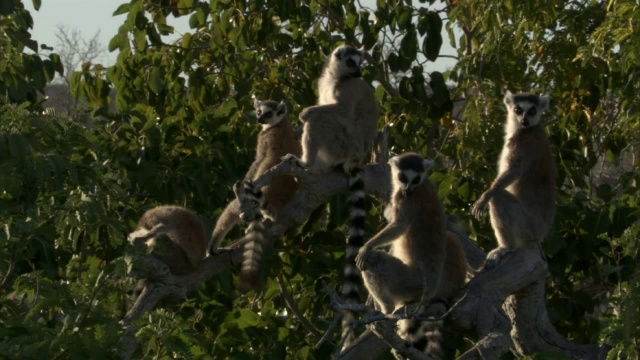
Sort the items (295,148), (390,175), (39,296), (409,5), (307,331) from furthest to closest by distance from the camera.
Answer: (409,5), (307,331), (295,148), (390,175), (39,296)

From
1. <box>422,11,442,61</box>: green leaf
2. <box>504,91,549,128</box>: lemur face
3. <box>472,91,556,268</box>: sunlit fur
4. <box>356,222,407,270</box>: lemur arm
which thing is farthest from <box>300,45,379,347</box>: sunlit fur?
<box>504,91,549,128</box>: lemur face

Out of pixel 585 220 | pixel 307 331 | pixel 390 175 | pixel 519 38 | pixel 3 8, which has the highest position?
pixel 3 8

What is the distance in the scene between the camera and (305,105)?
8.18 metres

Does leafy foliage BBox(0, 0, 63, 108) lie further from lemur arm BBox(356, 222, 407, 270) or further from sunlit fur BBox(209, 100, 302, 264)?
lemur arm BBox(356, 222, 407, 270)

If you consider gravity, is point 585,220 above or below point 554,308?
above

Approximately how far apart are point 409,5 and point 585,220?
2431 mm

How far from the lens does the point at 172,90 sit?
27.2ft

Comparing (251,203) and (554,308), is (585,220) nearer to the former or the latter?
(554,308)

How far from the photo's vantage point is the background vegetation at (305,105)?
22.4 ft

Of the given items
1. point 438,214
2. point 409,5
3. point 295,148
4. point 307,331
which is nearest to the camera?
point 438,214

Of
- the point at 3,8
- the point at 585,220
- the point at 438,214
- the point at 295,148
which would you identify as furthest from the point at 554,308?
the point at 3,8

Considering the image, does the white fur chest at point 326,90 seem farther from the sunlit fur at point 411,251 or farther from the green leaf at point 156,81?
the sunlit fur at point 411,251

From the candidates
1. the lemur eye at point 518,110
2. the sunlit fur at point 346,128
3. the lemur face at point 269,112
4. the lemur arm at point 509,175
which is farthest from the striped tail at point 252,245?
the lemur eye at point 518,110

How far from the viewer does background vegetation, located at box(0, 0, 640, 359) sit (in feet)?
22.4
